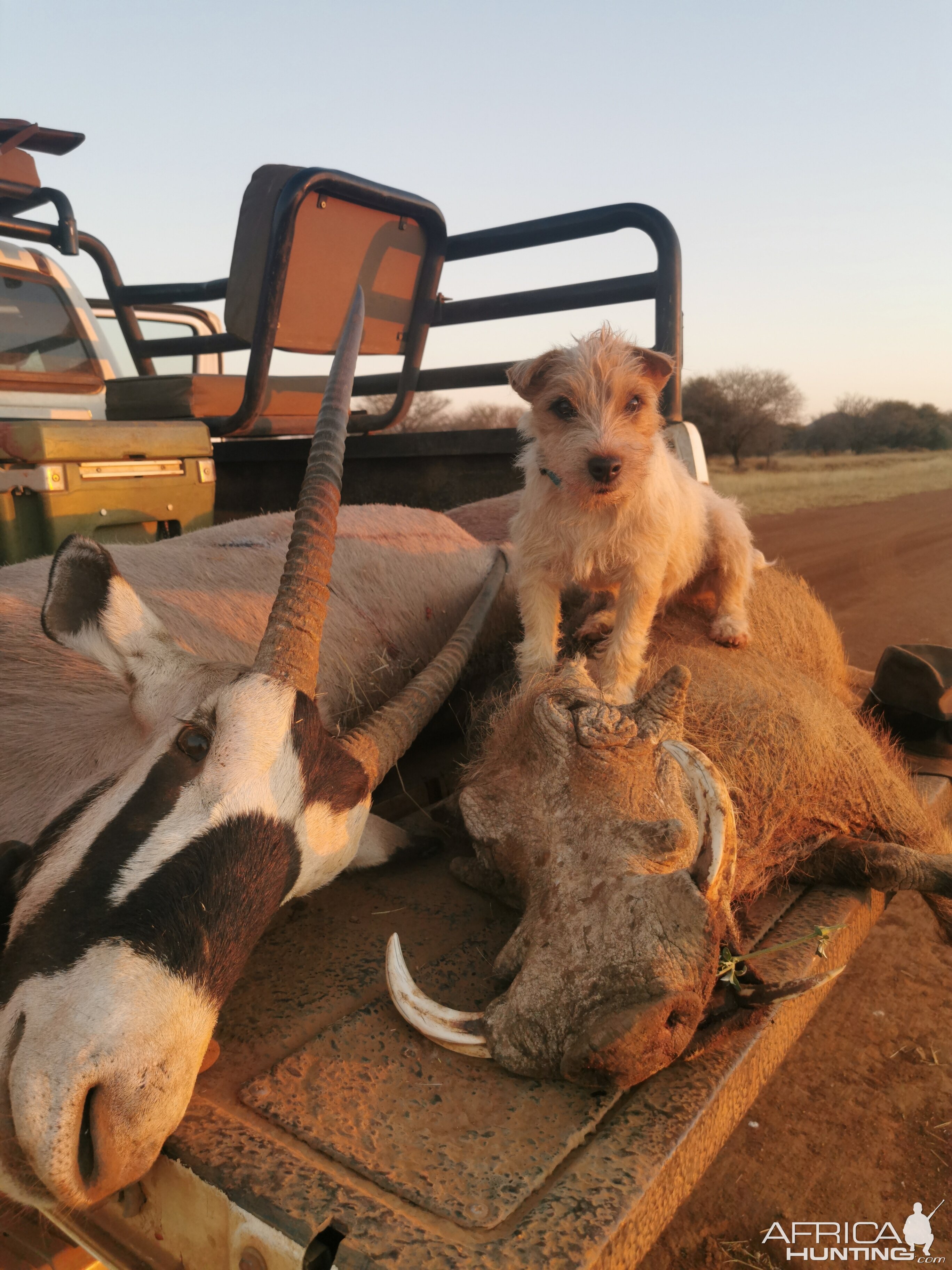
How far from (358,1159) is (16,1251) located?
36.4 inches

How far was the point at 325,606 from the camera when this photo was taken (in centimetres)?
204

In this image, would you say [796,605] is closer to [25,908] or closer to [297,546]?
[297,546]

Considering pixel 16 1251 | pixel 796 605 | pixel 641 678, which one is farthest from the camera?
pixel 796 605

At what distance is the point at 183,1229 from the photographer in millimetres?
1369

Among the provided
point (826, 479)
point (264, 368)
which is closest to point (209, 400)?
point (264, 368)

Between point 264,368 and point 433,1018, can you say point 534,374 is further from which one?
point 433,1018

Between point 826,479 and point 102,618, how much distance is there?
41.2m

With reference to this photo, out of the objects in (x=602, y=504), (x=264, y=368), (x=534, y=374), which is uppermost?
(x=264, y=368)

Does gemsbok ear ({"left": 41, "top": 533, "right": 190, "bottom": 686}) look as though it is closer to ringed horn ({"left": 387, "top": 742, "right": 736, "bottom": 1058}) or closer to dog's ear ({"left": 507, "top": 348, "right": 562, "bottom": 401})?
ringed horn ({"left": 387, "top": 742, "right": 736, "bottom": 1058})

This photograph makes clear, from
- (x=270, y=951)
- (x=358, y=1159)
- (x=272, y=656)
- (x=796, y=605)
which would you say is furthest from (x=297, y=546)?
(x=796, y=605)

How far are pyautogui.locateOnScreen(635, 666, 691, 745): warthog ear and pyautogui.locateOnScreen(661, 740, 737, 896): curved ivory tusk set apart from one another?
3cm

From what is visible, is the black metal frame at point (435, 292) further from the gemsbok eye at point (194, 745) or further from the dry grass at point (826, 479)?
the dry grass at point (826, 479)

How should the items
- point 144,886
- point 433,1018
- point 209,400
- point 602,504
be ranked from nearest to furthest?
point 144,886
point 433,1018
point 602,504
point 209,400
